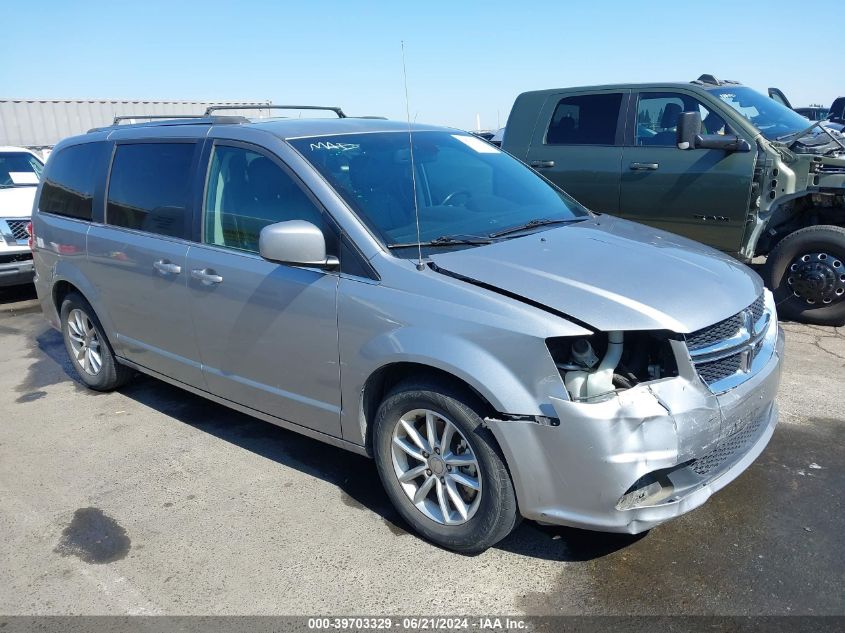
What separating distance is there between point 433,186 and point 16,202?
7.17 m

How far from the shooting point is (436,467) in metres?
2.99

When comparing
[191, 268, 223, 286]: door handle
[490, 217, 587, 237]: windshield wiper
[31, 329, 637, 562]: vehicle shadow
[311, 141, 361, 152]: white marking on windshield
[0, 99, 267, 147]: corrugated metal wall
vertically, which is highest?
[0, 99, 267, 147]: corrugated metal wall

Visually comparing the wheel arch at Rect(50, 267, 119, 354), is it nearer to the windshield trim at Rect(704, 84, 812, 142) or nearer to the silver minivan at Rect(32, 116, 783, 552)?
the silver minivan at Rect(32, 116, 783, 552)

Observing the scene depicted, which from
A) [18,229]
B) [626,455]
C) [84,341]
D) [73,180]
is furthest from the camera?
[18,229]

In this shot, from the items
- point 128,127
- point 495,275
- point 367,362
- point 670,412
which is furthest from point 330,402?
point 128,127

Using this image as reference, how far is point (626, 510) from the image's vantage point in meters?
2.57

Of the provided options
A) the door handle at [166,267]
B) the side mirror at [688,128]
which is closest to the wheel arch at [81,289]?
the door handle at [166,267]

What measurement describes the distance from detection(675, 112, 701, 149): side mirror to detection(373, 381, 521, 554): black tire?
4.07 meters

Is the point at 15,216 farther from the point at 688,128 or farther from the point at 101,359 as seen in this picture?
the point at 688,128

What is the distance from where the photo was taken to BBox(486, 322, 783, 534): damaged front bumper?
2488 millimetres

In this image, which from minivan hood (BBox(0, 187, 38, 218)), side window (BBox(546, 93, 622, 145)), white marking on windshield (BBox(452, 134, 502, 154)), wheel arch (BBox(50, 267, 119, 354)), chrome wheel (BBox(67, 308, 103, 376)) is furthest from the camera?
minivan hood (BBox(0, 187, 38, 218))

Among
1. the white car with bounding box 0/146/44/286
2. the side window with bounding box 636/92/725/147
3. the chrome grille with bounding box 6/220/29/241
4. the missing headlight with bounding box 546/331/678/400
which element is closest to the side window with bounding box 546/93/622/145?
the side window with bounding box 636/92/725/147

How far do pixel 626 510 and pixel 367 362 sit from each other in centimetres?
122

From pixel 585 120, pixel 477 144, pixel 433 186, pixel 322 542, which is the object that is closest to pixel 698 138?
pixel 585 120
